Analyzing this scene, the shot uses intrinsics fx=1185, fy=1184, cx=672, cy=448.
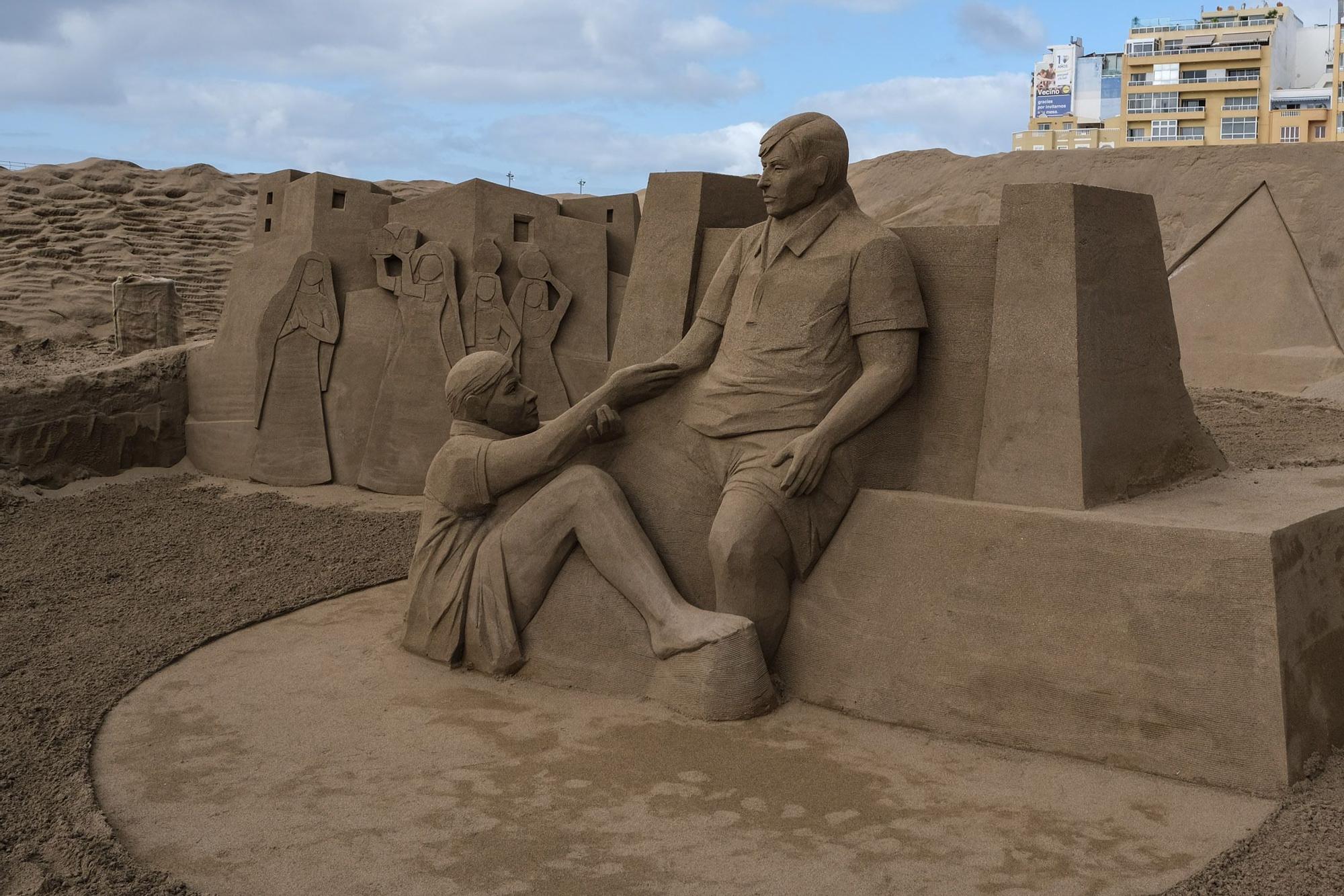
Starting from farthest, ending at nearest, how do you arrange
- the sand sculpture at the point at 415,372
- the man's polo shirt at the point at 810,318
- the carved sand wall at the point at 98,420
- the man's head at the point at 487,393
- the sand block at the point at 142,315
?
the sand block at the point at 142,315 → the sand sculpture at the point at 415,372 → the carved sand wall at the point at 98,420 → the man's head at the point at 487,393 → the man's polo shirt at the point at 810,318

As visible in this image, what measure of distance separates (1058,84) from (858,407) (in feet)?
148

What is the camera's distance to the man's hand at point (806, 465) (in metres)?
3.93

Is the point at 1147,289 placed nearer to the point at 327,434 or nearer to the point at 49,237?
the point at 327,434

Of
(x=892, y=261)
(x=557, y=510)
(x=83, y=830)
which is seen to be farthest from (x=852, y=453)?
(x=83, y=830)

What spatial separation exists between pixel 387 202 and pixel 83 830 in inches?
249

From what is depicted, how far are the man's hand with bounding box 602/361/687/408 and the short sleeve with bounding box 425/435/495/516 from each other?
52 cm

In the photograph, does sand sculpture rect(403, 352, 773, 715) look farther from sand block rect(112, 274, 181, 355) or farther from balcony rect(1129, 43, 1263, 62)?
balcony rect(1129, 43, 1263, 62)

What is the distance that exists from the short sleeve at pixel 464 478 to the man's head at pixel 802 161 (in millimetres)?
1415

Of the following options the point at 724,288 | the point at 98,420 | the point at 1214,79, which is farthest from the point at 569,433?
the point at 1214,79

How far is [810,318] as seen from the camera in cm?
404

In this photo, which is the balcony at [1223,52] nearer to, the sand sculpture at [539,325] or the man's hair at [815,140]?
the sand sculpture at [539,325]

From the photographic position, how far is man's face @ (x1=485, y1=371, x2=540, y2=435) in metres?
4.52

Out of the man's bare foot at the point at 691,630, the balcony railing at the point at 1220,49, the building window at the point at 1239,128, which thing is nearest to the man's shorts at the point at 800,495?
the man's bare foot at the point at 691,630

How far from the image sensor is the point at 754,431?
4125 mm
